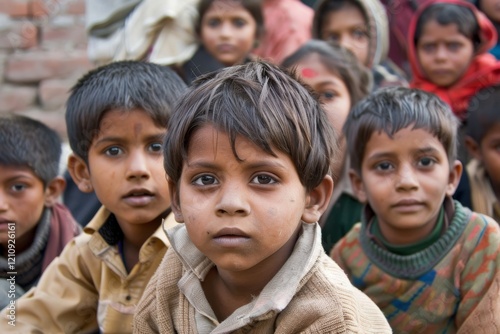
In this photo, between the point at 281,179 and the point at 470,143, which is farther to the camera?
the point at 470,143

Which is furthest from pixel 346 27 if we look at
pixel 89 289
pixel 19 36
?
pixel 19 36

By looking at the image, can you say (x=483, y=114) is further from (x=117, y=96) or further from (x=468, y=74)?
(x=117, y=96)

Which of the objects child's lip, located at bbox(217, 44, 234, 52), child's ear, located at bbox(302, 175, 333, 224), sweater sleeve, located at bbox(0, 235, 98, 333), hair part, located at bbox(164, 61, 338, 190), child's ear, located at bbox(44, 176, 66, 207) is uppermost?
hair part, located at bbox(164, 61, 338, 190)

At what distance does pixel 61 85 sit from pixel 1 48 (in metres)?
0.61

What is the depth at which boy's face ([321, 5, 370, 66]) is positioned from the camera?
436cm

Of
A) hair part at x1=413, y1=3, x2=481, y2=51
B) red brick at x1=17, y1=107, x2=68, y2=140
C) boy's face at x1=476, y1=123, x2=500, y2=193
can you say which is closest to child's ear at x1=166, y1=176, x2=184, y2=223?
boy's face at x1=476, y1=123, x2=500, y2=193

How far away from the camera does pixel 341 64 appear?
136 inches

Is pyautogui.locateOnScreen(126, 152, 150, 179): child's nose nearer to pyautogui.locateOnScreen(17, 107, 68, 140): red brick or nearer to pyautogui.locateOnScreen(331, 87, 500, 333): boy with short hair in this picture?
pyautogui.locateOnScreen(331, 87, 500, 333): boy with short hair

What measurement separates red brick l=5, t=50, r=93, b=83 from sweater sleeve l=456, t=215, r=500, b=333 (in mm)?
3663

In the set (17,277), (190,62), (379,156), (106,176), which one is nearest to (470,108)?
(379,156)

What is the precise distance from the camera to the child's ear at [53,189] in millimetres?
2996

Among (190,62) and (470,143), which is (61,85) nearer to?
(190,62)

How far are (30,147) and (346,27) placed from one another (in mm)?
2102

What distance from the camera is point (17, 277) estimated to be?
2.85 m
